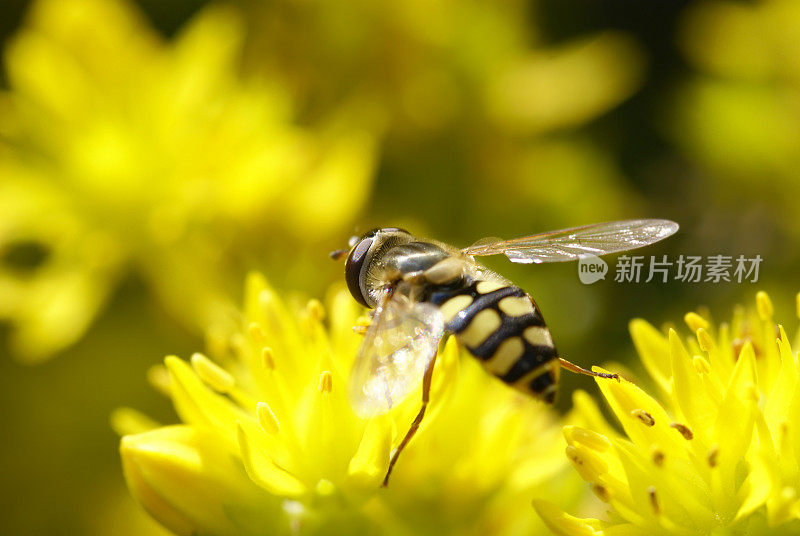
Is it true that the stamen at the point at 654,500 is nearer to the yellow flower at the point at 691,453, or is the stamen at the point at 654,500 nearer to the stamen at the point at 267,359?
the yellow flower at the point at 691,453

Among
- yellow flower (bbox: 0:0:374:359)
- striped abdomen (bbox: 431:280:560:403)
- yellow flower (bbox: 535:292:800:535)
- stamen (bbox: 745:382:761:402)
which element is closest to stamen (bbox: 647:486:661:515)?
yellow flower (bbox: 535:292:800:535)

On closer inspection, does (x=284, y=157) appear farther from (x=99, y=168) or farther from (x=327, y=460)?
(x=327, y=460)

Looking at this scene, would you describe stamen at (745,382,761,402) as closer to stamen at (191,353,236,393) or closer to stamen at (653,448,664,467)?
stamen at (653,448,664,467)

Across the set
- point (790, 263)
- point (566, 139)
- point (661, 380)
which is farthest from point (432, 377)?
point (566, 139)

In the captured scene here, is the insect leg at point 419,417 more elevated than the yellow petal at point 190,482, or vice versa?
the yellow petal at point 190,482

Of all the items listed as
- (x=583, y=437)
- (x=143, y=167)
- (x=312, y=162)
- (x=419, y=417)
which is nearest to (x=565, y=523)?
(x=583, y=437)

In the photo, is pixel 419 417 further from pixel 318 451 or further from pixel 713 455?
pixel 713 455

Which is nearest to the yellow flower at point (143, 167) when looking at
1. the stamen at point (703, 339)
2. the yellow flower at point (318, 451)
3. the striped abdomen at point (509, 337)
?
the yellow flower at point (318, 451)
